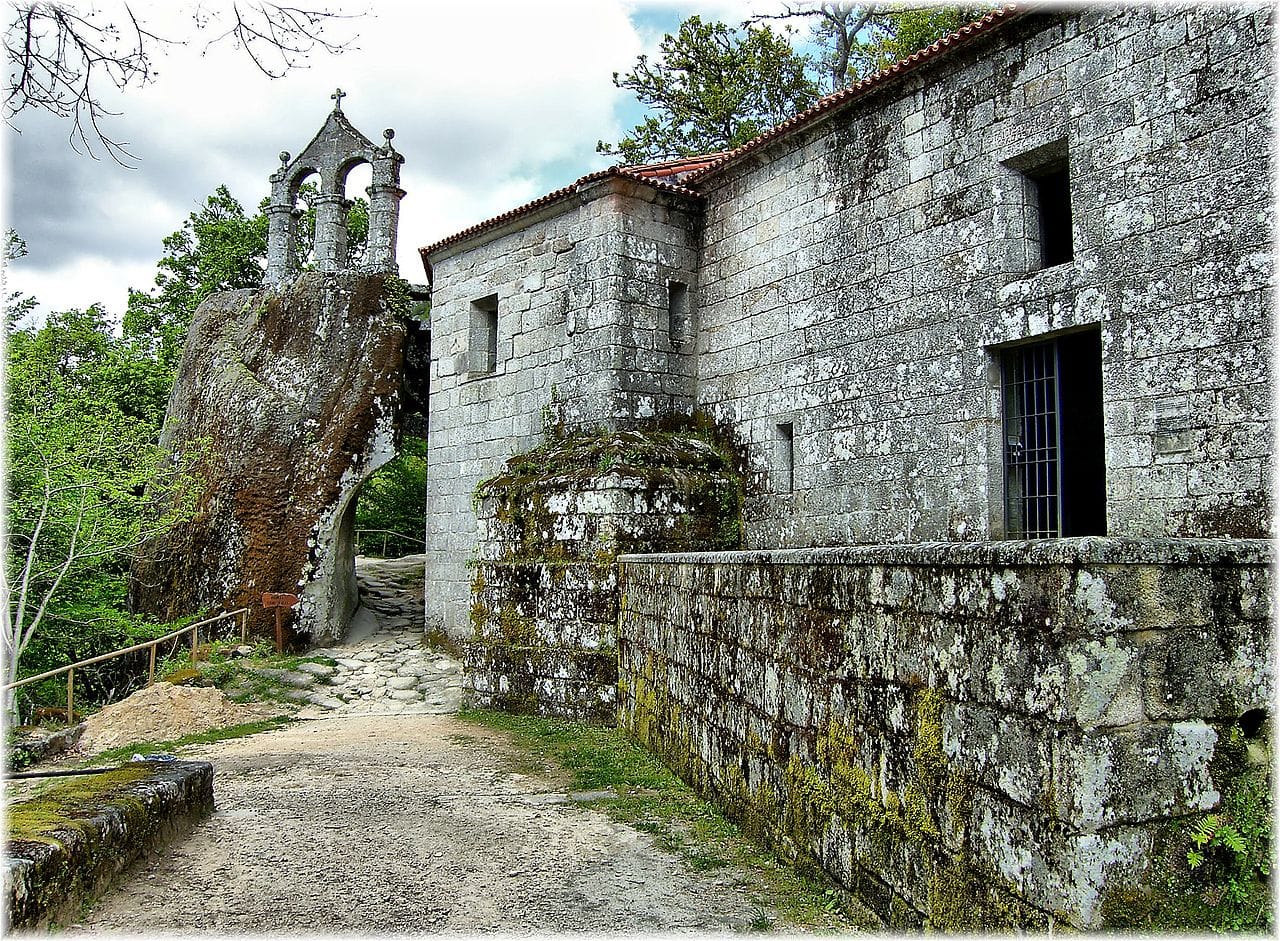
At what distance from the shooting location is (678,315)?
410 inches

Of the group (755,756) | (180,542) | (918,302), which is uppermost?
(918,302)

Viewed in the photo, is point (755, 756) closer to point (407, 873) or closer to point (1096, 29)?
point (407, 873)

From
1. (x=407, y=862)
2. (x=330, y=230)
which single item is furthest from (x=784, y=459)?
(x=330, y=230)

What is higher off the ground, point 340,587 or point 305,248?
point 305,248

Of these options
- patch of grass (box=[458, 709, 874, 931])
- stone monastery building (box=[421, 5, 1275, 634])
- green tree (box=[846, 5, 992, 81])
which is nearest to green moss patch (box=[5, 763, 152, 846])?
patch of grass (box=[458, 709, 874, 931])

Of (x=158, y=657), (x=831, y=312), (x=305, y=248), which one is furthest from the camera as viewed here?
(x=305, y=248)

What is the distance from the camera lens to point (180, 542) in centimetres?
1371

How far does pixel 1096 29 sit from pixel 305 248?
22640 millimetres

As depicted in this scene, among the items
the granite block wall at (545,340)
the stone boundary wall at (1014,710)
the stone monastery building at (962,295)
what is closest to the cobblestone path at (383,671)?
the granite block wall at (545,340)

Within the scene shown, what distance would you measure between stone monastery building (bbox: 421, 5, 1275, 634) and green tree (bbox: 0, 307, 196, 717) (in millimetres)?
5196

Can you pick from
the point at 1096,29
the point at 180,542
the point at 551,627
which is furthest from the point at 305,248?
the point at 1096,29

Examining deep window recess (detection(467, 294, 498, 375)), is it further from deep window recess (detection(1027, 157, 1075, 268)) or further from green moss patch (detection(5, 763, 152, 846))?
green moss patch (detection(5, 763, 152, 846))

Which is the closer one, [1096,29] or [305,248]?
[1096,29]

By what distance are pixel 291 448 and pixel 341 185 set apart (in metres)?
4.05
